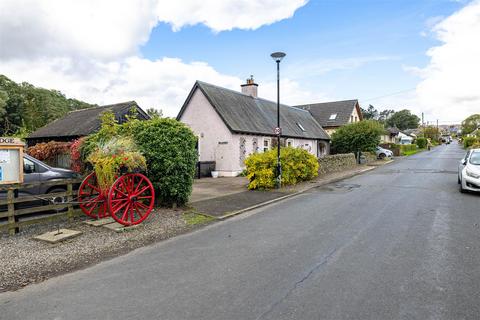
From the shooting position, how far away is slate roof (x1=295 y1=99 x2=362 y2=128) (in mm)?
38656

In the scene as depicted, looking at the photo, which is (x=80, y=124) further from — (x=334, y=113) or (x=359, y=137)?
(x=334, y=113)

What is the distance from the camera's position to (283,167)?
572 inches

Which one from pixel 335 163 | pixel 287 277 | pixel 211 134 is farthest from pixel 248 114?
pixel 287 277

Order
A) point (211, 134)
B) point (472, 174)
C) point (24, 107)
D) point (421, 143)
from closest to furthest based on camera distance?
point (472, 174) < point (211, 134) < point (24, 107) < point (421, 143)

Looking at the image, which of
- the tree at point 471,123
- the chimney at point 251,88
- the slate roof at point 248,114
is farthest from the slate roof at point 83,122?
the tree at point 471,123

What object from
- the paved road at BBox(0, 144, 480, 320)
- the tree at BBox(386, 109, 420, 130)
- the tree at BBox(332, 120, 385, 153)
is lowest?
the paved road at BBox(0, 144, 480, 320)

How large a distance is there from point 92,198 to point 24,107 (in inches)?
1999

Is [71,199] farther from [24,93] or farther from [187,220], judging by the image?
[24,93]

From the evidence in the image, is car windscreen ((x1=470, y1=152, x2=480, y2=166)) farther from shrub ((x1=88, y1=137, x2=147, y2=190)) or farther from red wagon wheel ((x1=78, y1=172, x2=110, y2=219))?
red wagon wheel ((x1=78, y1=172, x2=110, y2=219))

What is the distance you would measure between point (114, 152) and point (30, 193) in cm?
287

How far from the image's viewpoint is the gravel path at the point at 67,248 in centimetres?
477

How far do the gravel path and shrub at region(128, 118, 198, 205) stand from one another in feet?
4.39

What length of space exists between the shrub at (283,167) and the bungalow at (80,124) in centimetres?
756

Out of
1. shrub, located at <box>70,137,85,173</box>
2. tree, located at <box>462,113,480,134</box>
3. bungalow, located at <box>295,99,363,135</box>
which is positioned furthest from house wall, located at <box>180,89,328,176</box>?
tree, located at <box>462,113,480,134</box>
